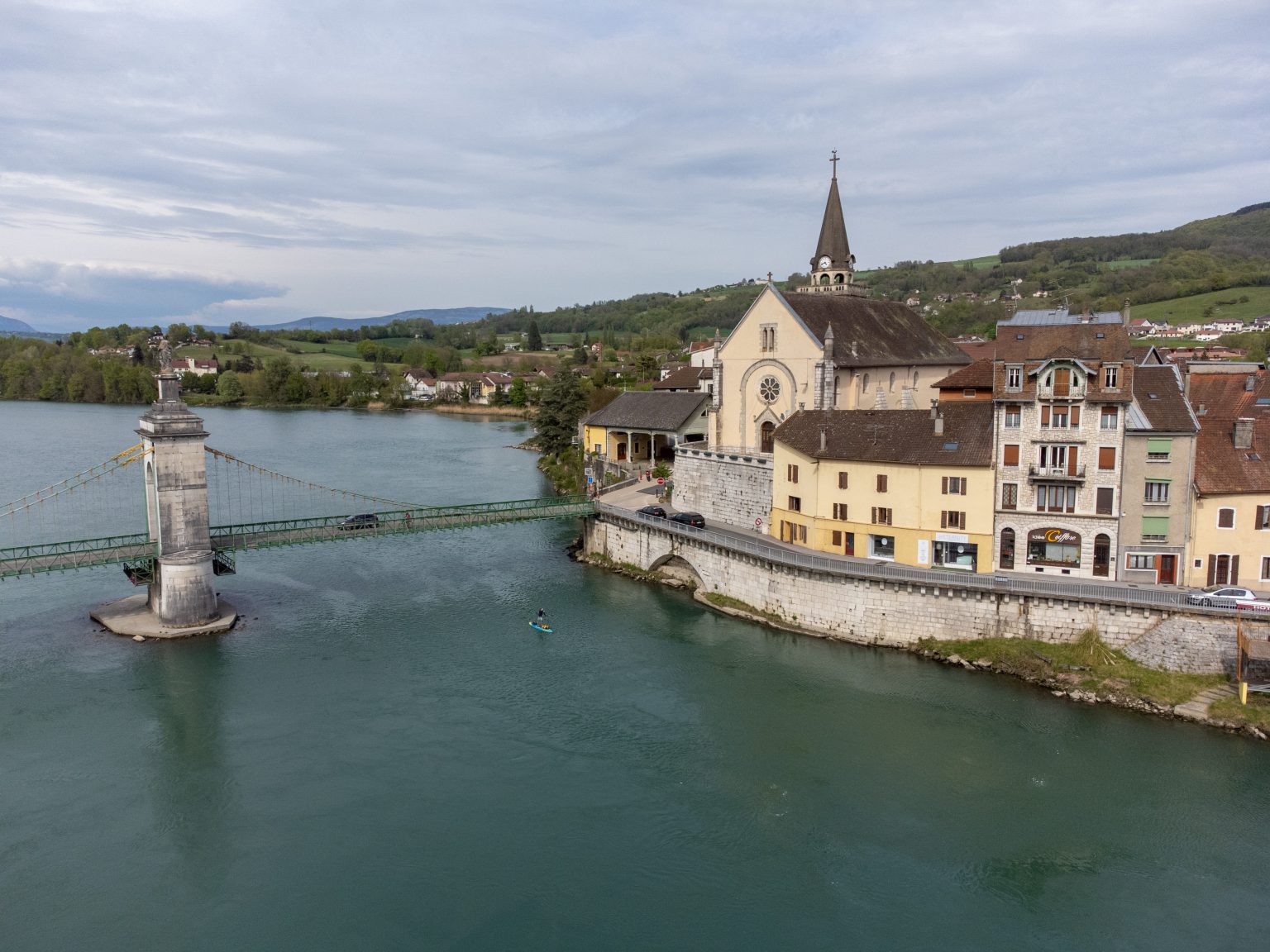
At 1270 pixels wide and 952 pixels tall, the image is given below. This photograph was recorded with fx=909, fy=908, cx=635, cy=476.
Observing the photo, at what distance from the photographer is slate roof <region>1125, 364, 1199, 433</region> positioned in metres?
27.3

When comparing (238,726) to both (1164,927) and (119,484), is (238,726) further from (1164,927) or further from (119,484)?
(119,484)

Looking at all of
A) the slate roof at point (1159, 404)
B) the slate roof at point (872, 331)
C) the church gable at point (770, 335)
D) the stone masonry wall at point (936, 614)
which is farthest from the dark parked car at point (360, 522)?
the slate roof at point (1159, 404)

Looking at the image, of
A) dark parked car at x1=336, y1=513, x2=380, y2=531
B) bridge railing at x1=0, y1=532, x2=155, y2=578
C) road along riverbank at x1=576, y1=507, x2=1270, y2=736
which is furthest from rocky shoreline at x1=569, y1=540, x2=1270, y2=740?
bridge railing at x1=0, y1=532, x2=155, y2=578

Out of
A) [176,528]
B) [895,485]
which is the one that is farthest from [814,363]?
[176,528]

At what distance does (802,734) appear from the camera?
77.2 feet

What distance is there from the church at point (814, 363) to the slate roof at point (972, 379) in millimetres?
4876

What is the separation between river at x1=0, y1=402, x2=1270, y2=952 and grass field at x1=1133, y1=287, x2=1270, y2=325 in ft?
281

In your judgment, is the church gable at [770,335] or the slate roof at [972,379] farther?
the church gable at [770,335]

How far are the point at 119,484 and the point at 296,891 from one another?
51077 millimetres

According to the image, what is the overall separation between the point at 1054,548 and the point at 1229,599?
16.4 feet

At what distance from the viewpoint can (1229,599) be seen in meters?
24.8

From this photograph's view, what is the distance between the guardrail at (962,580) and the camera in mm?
25578

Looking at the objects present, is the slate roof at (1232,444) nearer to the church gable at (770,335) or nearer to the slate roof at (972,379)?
the slate roof at (972,379)

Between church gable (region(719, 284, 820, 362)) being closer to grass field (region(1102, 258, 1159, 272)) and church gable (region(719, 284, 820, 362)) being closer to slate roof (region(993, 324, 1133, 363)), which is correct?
slate roof (region(993, 324, 1133, 363))
